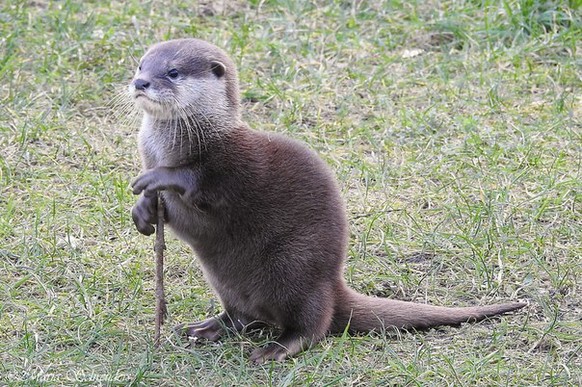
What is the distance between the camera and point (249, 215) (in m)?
3.58

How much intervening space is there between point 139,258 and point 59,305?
47cm

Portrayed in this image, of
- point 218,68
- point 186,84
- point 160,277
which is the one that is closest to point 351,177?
point 218,68

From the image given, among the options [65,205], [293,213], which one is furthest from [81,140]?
[293,213]

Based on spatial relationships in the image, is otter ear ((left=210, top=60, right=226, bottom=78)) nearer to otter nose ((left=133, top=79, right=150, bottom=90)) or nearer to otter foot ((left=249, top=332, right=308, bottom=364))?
otter nose ((left=133, top=79, right=150, bottom=90))

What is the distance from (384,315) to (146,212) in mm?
833

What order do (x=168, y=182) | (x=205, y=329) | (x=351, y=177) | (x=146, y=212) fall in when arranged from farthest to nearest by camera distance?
(x=351, y=177), (x=205, y=329), (x=146, y=212), (x=168, y=182)

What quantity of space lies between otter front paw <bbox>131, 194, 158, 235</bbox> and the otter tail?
653 millimetres

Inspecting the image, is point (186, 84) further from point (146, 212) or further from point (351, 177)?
point (351, 177)

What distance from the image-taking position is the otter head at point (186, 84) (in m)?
3.57

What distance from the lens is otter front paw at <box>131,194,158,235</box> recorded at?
3592mm

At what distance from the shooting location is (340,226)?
3.65 meters

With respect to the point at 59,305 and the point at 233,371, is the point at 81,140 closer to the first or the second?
the point at 59,305

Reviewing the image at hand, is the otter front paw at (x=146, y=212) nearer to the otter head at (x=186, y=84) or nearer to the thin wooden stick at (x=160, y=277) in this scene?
the thin wooden stick at (x=160, y=277)

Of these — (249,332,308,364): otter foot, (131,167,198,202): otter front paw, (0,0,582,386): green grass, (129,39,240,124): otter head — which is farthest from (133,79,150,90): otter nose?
(249,332,308,364): otter foot
